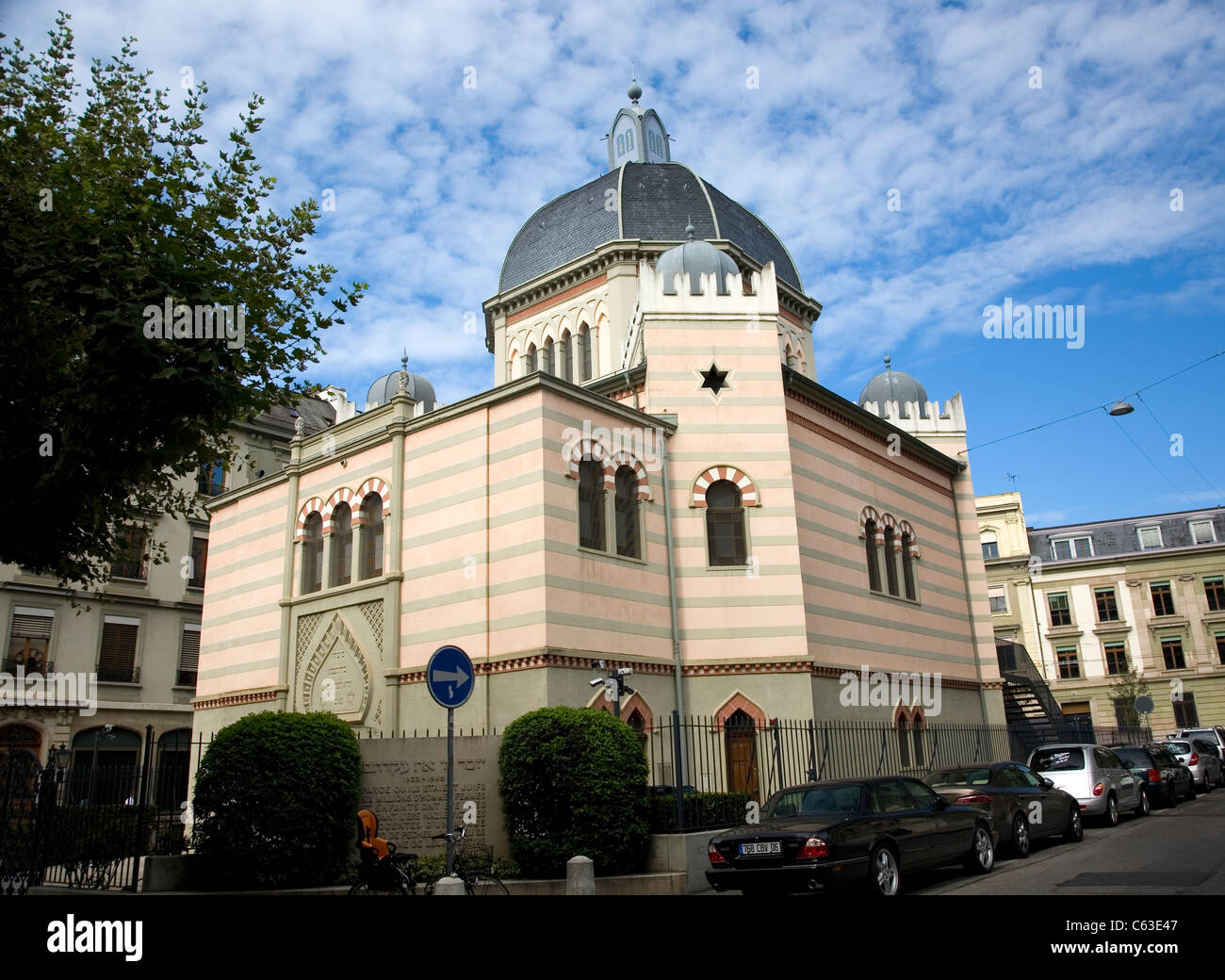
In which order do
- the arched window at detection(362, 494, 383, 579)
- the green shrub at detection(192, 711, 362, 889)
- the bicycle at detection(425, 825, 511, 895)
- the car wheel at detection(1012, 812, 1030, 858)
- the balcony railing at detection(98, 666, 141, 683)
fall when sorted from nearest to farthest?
the bicycle at detection(425, 825, 511, 895) < the green shrub at detection(192, 711, 362, 889) < the car wheel at detection(1012, 812, 1030, 858) < the arched window at detection(362, 494, 383, 579) < the balcony railing at detection(98, 666, 141, 683)

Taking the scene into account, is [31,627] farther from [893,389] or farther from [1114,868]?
[1114,868]

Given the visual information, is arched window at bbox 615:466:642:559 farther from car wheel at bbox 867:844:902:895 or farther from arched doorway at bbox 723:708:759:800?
car wheel at bbox 867:844:902:895

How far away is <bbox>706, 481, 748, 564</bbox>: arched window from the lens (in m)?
20.2

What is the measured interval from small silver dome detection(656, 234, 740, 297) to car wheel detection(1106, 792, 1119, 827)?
1263 centimetres

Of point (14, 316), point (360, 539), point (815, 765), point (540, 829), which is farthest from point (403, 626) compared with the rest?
point (14, 316)

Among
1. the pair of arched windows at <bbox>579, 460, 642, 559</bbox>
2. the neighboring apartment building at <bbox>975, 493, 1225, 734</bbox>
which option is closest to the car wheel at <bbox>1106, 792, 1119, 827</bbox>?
the pair of arched windows at <bbox>579, 460, 642, 559</bbox>

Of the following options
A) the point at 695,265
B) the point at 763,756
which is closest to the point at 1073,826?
the point at 763,756

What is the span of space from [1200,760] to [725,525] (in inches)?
599

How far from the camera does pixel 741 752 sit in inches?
755

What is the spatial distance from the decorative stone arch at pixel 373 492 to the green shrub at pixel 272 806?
804cm

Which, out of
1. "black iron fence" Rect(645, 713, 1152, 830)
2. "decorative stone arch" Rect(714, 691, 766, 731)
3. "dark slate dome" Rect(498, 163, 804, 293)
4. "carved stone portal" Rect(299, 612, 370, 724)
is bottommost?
"black iron fence" Rect(645, 713, 1152, 830)

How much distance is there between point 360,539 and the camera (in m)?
21.5
